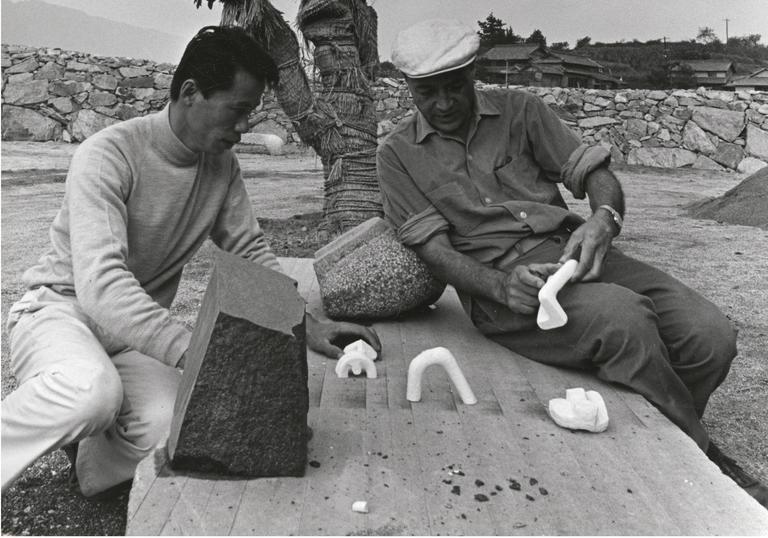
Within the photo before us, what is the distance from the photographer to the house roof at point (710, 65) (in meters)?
34.5

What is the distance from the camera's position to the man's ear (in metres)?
2.86

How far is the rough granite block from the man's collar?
5.09ft

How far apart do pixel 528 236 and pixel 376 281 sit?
700 mm

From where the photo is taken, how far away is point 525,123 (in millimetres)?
3688

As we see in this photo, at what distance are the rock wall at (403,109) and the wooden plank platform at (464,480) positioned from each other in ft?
43.4

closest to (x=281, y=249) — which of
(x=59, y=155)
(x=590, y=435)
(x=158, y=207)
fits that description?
(x=158, y=207)

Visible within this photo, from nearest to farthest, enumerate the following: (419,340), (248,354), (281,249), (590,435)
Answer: (248,354) < (590,435) < (419,340) < (281,249)

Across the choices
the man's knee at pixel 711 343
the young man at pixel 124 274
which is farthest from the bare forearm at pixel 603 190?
the young man at pixel 124 274

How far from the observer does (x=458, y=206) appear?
358cm

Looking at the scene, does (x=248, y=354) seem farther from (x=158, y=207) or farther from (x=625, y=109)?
(x=625, y=109)

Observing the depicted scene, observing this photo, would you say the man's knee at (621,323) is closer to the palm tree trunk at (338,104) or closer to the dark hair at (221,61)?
the dark hair at (221,61)

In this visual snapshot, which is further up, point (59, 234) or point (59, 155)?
point (59, 234)

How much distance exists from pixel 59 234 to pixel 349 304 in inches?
53.3

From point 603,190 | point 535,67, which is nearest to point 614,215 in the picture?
point 603,190
